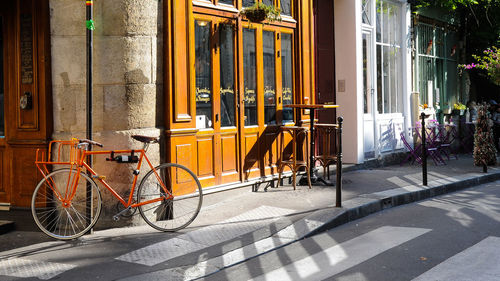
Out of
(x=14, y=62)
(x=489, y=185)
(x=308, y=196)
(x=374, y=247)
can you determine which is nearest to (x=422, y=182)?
(x=489, y=185)

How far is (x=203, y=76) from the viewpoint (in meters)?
8.34

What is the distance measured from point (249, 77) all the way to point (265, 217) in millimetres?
2719

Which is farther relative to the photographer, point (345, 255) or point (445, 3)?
point (445, 3)

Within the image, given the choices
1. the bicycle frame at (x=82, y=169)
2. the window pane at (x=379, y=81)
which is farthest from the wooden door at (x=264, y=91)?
the window pane at (x=379, y=81)

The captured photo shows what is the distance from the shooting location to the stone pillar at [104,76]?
6.95m

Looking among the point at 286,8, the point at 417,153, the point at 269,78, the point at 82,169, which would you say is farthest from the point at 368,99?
the point at 82,169

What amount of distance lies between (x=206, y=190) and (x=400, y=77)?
7505 mm

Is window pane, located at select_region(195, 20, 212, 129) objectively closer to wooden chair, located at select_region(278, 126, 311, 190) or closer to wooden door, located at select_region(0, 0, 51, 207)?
wooden chair, located at select_region(278, 126, 311, 190)

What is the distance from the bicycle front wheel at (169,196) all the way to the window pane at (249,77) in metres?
2.19

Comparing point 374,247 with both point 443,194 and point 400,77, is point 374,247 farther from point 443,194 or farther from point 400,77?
point 400,77

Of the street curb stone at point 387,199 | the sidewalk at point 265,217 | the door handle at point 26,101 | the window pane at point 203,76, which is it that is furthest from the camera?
the window pane at point 203,76

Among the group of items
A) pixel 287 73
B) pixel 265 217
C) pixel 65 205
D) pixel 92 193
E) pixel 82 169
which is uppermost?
pixel 287 73

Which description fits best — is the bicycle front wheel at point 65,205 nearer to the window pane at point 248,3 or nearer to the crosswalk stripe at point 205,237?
the crosswalk stripe at point 205,237

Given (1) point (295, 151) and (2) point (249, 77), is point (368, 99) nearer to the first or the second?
(1) point (295, 151)
